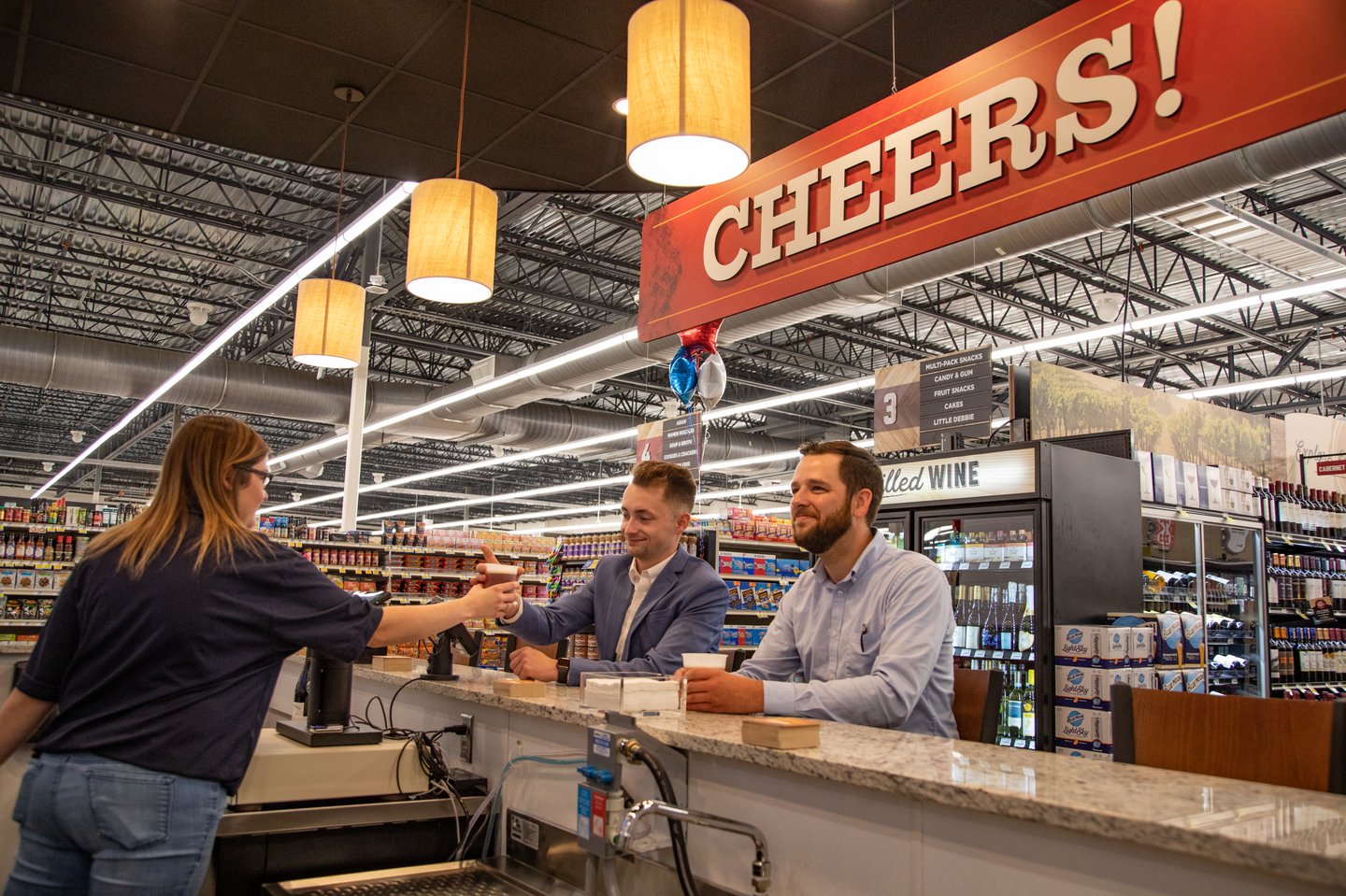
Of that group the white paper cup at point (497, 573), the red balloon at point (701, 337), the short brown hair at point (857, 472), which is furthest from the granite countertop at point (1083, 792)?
the red balloon at point (701, 337)

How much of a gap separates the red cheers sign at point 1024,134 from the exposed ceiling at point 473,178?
0.94 m

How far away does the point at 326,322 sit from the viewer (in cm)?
611

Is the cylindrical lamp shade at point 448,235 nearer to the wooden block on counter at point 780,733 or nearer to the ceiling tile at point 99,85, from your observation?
the ceiling tile at point 99,85

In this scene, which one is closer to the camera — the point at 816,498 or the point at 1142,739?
the point at 1142,739

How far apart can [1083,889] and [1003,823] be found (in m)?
0.14

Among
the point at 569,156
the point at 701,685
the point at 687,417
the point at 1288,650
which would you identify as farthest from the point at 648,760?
the point at 1288,650

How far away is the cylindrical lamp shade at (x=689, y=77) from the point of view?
300 cm

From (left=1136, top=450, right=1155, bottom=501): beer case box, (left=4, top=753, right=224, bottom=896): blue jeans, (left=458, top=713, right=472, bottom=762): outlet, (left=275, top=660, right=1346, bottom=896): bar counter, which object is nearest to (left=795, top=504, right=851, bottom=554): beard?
(left=275, top=660, right=1346, bottom=896): bar counter

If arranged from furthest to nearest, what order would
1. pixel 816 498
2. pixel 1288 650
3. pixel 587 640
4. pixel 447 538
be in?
1. pixel 447 538
2. pixel 1288 650
3. pixel 587 640
4. pixel 816 498

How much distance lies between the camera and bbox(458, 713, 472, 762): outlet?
2850 mm

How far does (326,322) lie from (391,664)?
10.6ft

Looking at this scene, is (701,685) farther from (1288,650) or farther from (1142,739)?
(1288,650)

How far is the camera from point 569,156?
5816 millimetres

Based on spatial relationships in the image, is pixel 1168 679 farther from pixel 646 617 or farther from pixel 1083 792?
pixel 1083 792
